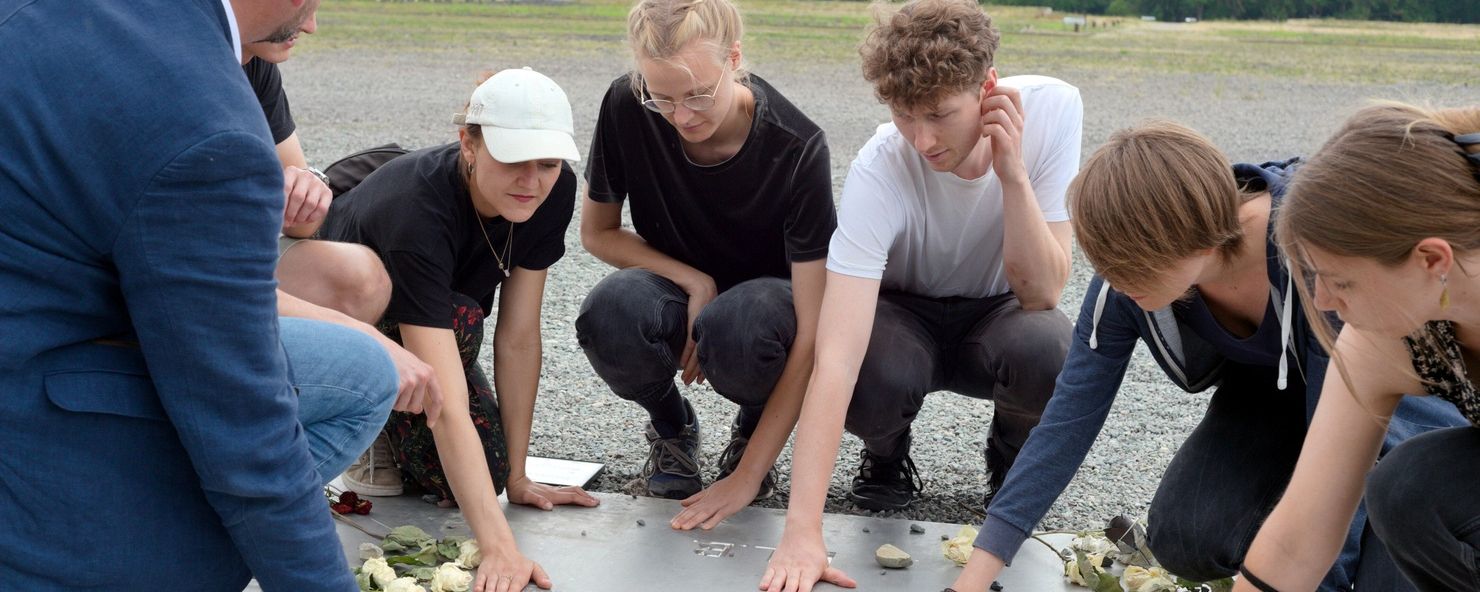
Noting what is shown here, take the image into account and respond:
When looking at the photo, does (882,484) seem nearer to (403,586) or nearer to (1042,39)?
(403,586)

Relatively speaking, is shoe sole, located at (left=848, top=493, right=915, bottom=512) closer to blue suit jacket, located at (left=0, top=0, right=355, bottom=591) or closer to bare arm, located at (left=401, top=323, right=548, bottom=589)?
bare arm, located at (left=401, top=323, right=548, bottom=589)

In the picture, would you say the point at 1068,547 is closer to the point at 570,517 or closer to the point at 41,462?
the point at 570,517

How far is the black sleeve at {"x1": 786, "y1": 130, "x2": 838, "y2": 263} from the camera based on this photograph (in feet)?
11.0

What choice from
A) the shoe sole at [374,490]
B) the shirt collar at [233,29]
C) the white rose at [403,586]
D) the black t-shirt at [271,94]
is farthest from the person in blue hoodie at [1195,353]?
the black t-shirt at [271,94]

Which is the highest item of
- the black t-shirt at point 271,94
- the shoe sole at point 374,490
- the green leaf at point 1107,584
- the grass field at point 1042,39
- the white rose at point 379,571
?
the black t-shirt at point 271,94

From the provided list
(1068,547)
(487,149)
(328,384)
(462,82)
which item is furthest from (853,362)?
(462,82)

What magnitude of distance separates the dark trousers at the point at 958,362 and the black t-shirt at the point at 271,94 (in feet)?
5.40

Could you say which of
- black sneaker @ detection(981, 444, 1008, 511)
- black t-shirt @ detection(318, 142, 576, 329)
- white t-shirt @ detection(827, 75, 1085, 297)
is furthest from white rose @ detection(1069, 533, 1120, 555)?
black t-shirt @ detection(318, 142, 576, 329)

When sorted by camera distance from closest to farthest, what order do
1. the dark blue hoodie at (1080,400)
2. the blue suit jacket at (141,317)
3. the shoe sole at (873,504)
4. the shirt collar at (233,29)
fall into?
the blue suit jacket at (141,317) → the shirt collar at (233,29) → the dark blue hoodie at (1080,400) → the shoe sole at (873,504)

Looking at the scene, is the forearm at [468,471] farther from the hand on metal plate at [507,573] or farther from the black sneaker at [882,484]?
the black sneaker at [882,484]

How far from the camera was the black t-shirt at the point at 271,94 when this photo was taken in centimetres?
343

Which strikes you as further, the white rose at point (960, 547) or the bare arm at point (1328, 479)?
the white rose at point (960, 547)

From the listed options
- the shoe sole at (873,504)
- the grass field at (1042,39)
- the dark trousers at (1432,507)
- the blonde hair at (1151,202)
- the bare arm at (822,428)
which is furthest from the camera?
the grass field at (1042,39)

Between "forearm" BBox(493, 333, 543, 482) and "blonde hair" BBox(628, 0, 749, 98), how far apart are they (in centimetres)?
80
